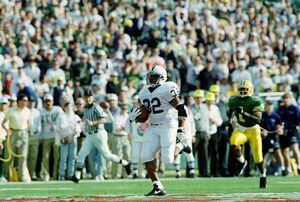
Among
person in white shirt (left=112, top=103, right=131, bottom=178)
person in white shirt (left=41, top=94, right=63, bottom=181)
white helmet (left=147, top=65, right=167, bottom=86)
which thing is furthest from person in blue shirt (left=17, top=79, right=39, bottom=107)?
white helmet (left=147, top=65, right=167, bottom=86)

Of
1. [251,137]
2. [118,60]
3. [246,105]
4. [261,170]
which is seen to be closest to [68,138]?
[118,60]

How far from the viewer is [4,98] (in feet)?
62.9

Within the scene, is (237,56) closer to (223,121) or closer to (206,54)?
(206,54)

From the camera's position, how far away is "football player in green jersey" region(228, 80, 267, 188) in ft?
50.3

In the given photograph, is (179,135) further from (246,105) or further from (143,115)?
(246,105)

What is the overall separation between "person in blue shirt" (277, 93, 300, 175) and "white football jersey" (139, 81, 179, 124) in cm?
866

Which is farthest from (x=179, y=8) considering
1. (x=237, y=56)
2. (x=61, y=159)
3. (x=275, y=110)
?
(x=61, y=159)

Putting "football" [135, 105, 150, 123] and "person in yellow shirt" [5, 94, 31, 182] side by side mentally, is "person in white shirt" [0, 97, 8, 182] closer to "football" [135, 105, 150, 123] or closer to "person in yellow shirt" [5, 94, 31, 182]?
"person in yellow shirt" [5, 94, 31, 182]

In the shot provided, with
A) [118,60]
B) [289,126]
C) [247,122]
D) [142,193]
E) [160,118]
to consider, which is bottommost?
[142,193]

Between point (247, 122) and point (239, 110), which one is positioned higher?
point (239, 110)

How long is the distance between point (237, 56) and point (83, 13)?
4260mm

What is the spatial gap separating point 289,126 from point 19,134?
20.2 ft

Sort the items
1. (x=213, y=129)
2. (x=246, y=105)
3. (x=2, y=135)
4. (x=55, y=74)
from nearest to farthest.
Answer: (x=246, y=105) < (x=2, y=135) < (x=213, y=129) < (x=55, y=74)

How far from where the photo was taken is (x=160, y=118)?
13141mm
